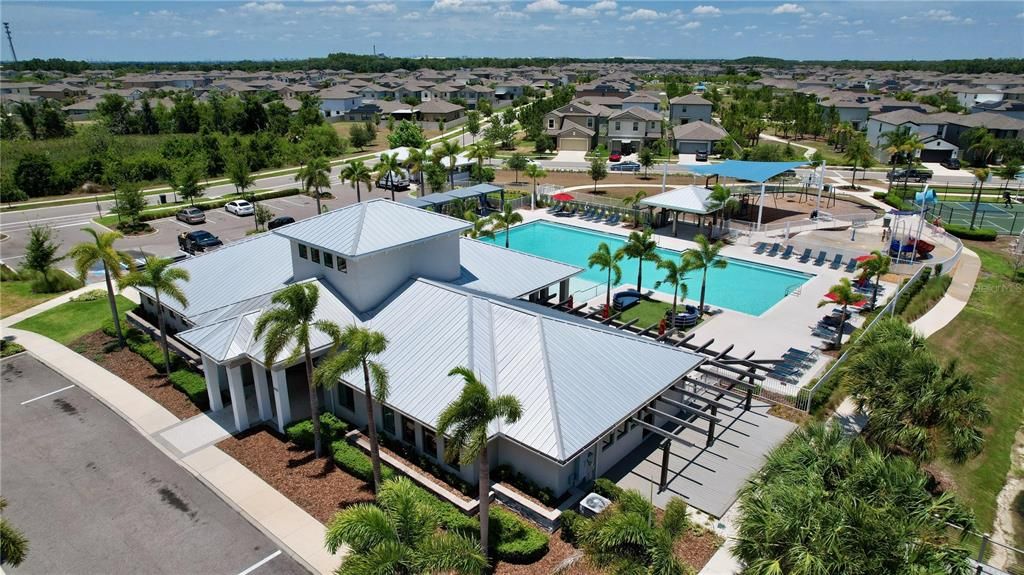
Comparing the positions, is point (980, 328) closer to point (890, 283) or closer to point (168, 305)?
point (890, 283)

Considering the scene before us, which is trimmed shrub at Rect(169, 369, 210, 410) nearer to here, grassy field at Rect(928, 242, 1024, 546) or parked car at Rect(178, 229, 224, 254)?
parked car at Rect(178, 229, 224, 254)

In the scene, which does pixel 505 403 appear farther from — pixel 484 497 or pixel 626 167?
pixel 626 167

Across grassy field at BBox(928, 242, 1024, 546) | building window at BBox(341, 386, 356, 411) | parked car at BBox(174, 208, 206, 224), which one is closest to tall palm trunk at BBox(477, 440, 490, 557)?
building window at BBox(341, 386, 356, 411)

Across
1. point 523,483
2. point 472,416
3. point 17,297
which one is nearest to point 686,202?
point 523,483

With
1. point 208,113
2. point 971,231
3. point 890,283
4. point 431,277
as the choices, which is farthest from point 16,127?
point 971,231

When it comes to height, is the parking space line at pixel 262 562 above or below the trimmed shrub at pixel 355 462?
below

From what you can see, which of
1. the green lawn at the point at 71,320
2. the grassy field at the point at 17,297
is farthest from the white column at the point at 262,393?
the grassy field at the point at 17,297

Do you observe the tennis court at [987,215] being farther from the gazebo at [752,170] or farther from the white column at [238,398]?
the white column at [238,398]
